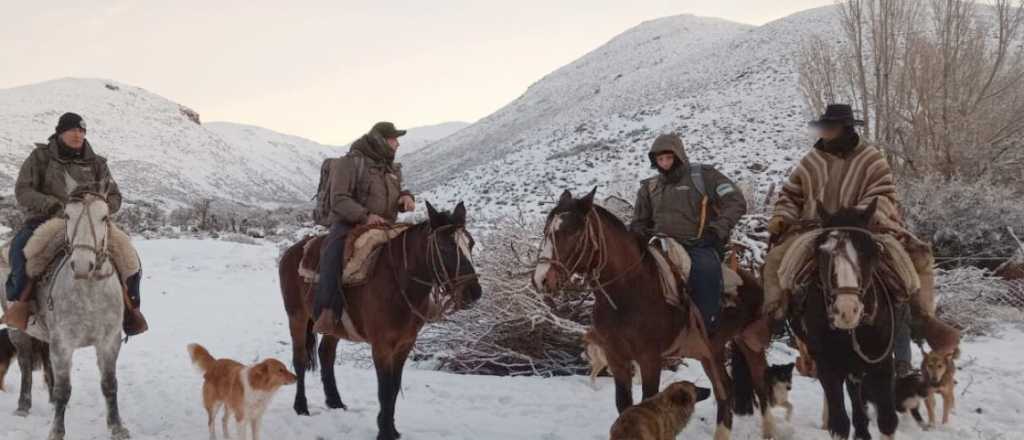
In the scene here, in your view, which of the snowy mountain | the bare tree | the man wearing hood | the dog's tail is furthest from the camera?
the snowy mountain

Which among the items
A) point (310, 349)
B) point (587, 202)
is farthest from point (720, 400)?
point (310, 349)

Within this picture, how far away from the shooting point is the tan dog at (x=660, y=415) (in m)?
4.19

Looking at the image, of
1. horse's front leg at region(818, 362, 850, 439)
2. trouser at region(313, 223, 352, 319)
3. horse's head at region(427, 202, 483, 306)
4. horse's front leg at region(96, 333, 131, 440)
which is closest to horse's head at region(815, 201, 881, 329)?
horse's front leg at region(818, 362, 850, 439)

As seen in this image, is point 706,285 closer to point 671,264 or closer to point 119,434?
point 671,264

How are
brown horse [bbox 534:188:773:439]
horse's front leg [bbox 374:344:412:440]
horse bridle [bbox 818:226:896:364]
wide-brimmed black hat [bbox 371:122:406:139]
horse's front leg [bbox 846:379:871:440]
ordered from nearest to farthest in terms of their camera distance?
horse bridle [bbox 818:226:896:364] < horse's front leg [bbox 846:379:871:440] < brown horse [bbox 534:188:773:439] < horse's front leg [bbox 374:344:412:440] < wide-brimmed black hat [bbox 371:122:406:139]

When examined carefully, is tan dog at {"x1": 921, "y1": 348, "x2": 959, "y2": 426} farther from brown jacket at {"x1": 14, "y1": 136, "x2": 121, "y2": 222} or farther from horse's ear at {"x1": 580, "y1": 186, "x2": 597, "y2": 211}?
brown jacket at {"x1": 14, "y1": 136, "x2": 121, "y2": 222}

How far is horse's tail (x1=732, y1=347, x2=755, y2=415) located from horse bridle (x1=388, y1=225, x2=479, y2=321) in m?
2.83

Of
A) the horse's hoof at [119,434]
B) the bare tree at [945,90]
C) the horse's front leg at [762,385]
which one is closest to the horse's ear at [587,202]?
the horse's front leg at [762,385]

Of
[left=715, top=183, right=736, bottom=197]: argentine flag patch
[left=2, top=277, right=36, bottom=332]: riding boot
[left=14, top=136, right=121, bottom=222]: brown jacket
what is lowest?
[left=2, top=277, right=36, bottom=332]: riding boot

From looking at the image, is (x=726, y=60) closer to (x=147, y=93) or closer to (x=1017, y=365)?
(x=1017, y=365)

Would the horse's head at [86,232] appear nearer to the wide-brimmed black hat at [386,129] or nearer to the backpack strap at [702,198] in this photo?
the wide-brimmed black hat at [386,129]

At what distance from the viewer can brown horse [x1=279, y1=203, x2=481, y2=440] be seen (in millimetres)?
5066

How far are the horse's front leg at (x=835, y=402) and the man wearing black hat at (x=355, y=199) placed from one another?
3.68 meters

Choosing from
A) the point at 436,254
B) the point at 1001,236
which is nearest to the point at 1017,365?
the point at 1001,236
